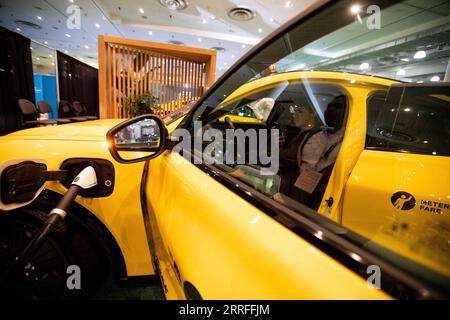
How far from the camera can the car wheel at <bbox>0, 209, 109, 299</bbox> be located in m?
1.29

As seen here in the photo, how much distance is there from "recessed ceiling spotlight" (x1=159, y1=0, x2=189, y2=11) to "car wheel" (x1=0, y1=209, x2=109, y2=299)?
8.56m

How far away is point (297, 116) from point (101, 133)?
1.64m

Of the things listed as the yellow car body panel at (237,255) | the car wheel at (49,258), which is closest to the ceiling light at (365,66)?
the yellow car body panel at (237,255)

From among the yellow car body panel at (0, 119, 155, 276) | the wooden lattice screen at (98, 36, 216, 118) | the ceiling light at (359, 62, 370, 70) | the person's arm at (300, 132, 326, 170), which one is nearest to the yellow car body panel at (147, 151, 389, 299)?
the yellow car body panel at (0, 119, 155, 276)

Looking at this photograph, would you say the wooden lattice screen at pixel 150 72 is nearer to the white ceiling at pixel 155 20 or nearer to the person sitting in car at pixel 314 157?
the white ceiling at pixel 155 20

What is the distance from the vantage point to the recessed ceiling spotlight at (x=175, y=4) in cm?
770

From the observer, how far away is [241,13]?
8133 millimetres

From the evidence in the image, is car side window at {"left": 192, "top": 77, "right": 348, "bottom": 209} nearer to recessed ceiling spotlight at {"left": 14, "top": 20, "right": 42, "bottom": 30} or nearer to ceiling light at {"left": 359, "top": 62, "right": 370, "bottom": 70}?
ceiling light at {"left": 359, "top": 62, "right": 370, "bottom": 70}

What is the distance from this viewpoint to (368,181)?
134 cm

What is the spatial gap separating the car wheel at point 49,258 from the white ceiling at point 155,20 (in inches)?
322
